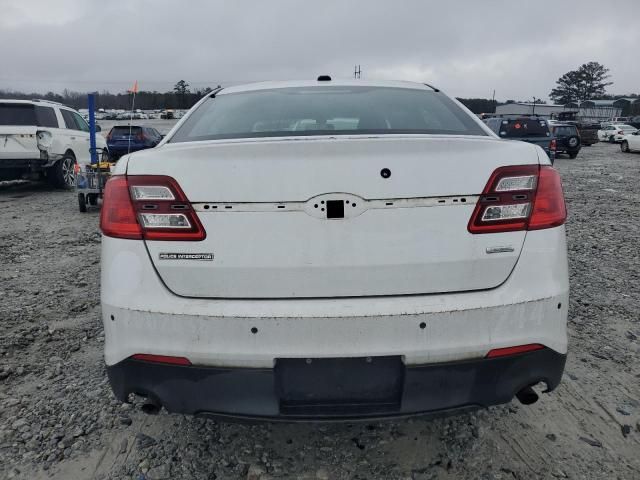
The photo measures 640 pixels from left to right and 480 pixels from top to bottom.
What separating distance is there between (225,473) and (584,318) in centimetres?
290

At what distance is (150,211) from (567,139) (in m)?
22.9

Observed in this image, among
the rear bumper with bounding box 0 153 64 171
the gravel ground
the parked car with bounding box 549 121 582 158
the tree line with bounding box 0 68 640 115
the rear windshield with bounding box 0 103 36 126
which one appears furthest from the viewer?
the tree line with bounding box 0 68 640 115

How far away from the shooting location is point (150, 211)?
1.69 m

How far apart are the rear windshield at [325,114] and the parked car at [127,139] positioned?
46.9 ft

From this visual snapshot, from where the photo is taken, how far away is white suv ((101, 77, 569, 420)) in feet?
5.35

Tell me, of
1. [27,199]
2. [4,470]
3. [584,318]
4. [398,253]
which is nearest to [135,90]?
[4,470]

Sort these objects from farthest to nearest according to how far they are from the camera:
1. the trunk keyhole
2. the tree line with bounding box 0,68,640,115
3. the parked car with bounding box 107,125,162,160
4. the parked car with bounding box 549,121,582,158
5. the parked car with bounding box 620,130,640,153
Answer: the tree line with bounding box 0,68,640,115
the parked car with bounding box 620,130,640,153
the parked car with bounding box 549,121,582,158
the parked car with bounding box 107,125,162,160
the trunk keyhole

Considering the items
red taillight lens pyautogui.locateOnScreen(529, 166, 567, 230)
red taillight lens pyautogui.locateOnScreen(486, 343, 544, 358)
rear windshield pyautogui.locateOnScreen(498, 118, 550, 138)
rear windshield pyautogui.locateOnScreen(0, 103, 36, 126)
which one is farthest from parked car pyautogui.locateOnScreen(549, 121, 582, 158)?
red taillight lens pyautogui.locateOnScreen(486, 343, 544, 358)

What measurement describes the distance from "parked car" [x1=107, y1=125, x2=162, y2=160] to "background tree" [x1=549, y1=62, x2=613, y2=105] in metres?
92.3

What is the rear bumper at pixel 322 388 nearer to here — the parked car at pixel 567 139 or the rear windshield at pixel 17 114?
the rear windshield at pixel 17 114

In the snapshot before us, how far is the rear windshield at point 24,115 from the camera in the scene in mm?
9648

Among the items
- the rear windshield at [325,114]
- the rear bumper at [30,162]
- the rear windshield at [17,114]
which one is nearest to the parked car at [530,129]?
the rear bumper at [30,162]

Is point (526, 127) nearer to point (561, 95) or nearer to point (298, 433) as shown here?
point (298, 433)

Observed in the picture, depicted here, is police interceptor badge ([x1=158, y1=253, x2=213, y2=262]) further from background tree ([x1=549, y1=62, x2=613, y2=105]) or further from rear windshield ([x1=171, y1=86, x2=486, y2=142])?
background tree ([x1=549, y1=62, x2=613, y2=105])
